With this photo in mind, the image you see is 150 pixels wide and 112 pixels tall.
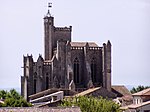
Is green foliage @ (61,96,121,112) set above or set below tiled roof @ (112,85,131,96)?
below

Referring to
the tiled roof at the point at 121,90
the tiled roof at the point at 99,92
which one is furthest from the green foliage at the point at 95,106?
the tiled roof at the point at 121,90

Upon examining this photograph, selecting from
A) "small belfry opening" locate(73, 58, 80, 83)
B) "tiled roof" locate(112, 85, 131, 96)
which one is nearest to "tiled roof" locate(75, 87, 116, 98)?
"tiled roof" locate(112, 85, 131, 96)

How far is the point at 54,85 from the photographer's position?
122 m

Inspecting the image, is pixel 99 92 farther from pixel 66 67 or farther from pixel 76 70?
pixel 76 70

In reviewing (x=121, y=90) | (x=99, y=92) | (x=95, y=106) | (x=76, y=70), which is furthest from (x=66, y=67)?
(x=95, y=106)

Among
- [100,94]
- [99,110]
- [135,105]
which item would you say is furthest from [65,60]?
[99,110]

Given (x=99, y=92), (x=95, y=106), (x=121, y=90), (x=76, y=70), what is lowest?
(x=95, y=106)

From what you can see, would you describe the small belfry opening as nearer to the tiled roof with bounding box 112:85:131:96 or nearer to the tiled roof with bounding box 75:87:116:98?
the tiled roof with bounding box 112:85:131:96

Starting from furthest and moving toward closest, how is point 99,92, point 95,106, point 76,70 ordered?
1. point 76,70
2. point 99,92
3. point 95,106

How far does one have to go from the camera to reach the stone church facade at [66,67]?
403 feet

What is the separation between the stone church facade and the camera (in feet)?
403

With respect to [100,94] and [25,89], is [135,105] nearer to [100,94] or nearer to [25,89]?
[100,94]

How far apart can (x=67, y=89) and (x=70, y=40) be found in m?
11.5

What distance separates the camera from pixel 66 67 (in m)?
123
